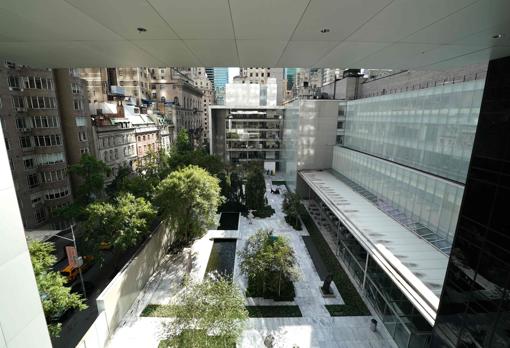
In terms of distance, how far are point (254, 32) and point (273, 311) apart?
1450 centimetres

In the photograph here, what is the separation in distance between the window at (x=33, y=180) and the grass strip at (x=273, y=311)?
2678 centimetres

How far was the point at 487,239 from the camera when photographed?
6.90 meters

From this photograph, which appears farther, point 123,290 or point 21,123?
point 21,123

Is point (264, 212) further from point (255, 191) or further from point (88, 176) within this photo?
point (88, 176)

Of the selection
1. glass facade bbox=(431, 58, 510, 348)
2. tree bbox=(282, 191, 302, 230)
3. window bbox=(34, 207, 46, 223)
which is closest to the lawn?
glass facade bbox=(431, 58, 510, 348)

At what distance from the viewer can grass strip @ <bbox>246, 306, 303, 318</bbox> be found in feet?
46.0

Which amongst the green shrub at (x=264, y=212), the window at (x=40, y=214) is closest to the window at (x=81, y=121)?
the window at (x=40, y=214)

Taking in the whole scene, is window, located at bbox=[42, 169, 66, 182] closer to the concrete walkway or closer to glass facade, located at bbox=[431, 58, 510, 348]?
the concrete walkway

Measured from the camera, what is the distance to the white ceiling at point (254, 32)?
3.46 meters

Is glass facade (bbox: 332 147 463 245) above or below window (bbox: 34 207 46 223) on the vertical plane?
above

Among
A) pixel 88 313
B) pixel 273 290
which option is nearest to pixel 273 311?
pixel 273 290

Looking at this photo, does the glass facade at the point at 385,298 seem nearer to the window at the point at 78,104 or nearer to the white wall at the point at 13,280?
the white wall at the point at 13,280

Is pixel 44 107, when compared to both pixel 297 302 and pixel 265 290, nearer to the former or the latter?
pixel 265 290

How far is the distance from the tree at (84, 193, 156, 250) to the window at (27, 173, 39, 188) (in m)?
16.4
